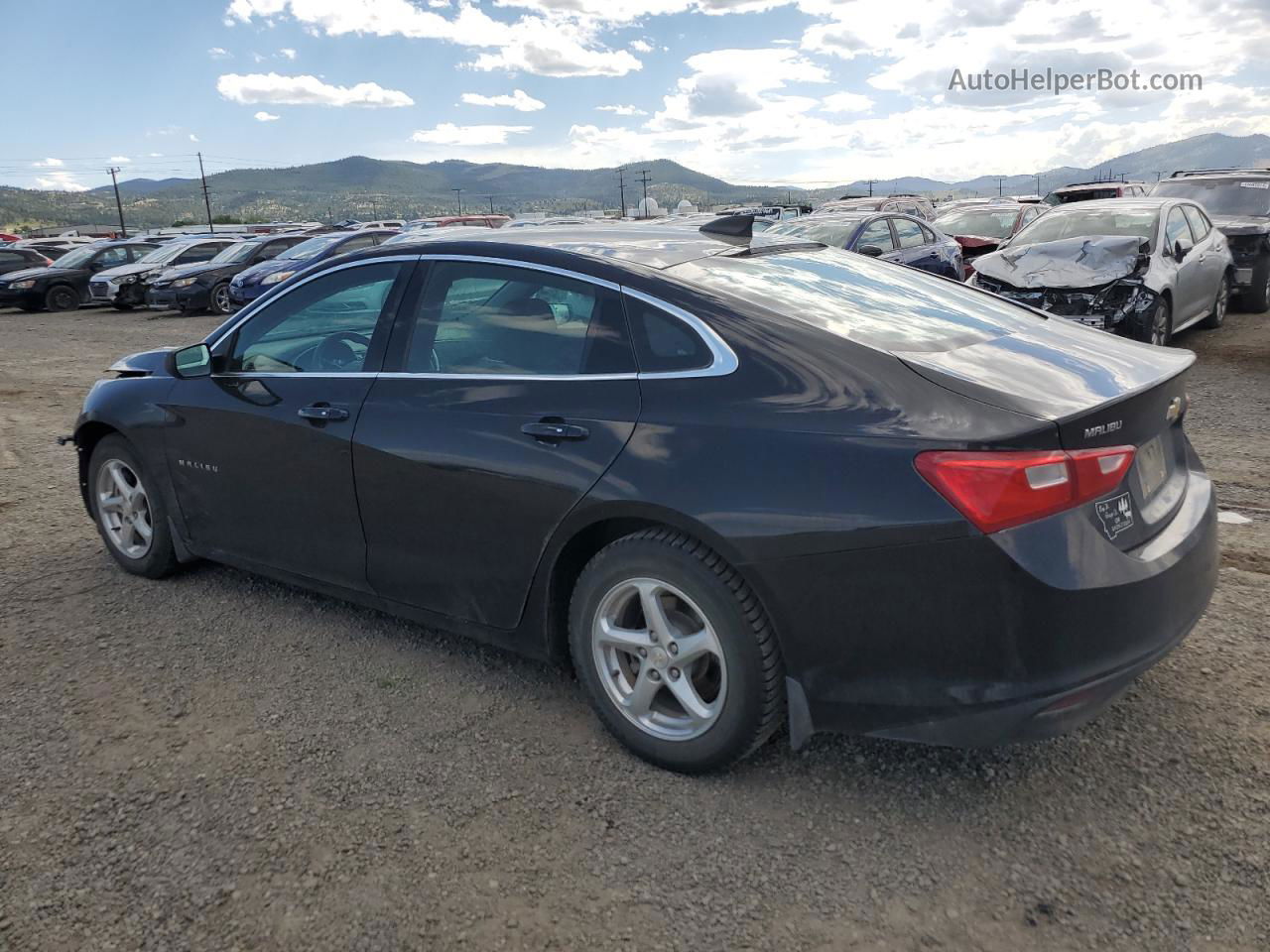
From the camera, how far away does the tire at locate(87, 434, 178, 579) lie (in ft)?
15.0

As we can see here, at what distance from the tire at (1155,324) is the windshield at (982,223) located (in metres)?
9.65

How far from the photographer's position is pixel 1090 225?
10305 mm

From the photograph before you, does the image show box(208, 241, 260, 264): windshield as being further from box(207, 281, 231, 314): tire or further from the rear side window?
the rear side window

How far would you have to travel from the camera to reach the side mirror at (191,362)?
4.29m

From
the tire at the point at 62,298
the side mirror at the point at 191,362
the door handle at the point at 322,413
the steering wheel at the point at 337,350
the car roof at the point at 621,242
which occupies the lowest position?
the tire at the point at 62,298

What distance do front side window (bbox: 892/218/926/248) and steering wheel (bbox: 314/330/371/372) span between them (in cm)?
1097

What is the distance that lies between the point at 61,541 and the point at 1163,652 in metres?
5.21

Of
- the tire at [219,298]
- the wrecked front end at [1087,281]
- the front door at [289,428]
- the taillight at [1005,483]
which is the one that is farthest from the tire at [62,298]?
the taillight at [1005,483]

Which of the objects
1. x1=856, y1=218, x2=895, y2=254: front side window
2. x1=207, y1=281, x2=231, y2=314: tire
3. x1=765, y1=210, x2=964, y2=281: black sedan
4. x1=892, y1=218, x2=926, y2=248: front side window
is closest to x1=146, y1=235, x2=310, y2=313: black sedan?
x1=207, y1=281, x2=231, y2=314: tire

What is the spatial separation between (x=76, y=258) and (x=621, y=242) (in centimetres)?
2487

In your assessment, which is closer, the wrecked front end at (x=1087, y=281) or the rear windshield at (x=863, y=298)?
the rear windshield at (x=863, y=298)

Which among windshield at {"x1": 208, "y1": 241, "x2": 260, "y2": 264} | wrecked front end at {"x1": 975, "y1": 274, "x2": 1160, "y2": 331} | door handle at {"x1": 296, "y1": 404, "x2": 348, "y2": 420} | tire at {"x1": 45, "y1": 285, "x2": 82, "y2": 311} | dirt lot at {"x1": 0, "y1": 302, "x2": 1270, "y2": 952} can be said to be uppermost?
door handle at {"x1": 296, "y1": 404, "x2": 348, "y2": 420}

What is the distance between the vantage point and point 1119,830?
266 centimetres

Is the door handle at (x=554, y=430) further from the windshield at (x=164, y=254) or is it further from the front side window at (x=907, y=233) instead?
the windshield at (x=164, y=254)
